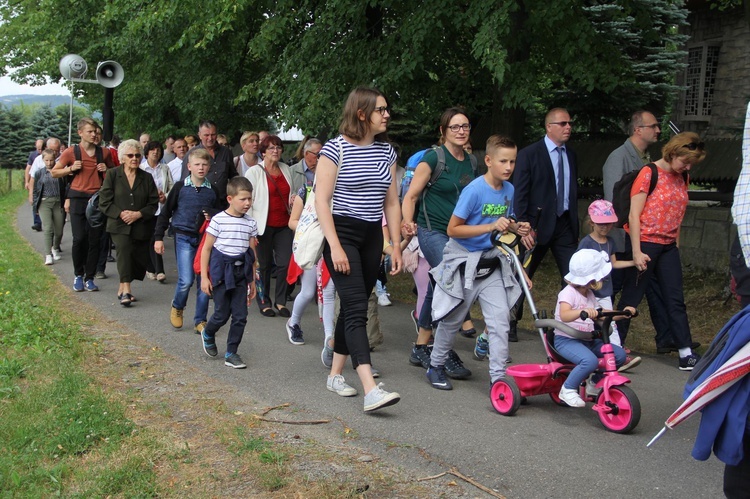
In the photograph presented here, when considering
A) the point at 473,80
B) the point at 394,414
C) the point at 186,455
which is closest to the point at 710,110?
the point at 473,80

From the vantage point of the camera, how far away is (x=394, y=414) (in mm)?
5773

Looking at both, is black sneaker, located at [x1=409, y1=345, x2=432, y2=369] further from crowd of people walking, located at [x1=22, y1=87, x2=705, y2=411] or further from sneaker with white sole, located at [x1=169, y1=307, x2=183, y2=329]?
sneaker with white sole, located at [x1=169, y1=307, x2=183, y2=329]

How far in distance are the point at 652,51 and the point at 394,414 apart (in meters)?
13.7

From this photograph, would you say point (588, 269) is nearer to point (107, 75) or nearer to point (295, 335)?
point (295, 335)

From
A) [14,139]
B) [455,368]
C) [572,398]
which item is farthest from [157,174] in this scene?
[14,139]

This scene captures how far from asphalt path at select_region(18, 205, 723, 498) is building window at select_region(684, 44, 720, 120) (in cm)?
1466

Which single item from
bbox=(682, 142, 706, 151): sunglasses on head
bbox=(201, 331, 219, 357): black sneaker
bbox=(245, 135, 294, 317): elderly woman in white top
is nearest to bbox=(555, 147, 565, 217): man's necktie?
bbox=(682, 142, 706, 151): sunglasses on head

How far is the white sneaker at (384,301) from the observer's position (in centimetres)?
1059

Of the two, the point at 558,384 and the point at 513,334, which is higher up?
the point at 558,384

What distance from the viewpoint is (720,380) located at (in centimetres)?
298

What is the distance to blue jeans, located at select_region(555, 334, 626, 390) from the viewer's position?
552 centimetres

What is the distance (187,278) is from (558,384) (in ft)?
14.3

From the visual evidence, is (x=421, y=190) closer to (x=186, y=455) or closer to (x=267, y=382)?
(x=267, y=382)

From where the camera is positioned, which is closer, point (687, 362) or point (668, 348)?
point (687, 362)
